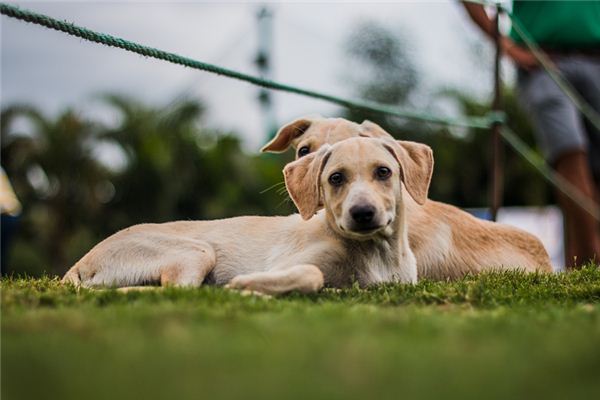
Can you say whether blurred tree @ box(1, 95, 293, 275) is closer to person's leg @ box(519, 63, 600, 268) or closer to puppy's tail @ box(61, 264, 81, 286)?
person's leg @ box(519, 63, 600, 268)

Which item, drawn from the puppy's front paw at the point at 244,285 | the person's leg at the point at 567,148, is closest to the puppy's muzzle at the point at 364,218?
the puppy's front paw at the point at 244,285

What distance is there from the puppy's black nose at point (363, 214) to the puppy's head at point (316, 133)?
50.2 inches

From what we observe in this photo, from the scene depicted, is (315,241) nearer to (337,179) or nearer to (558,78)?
(337,179)

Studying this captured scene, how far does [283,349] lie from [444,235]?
358 cm

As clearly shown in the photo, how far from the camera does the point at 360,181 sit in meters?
4.07

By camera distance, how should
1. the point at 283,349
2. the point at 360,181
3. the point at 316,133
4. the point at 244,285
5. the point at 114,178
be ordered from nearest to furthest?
1. the point at 283,349
2. the point at 244,285
3. the point at 360,181
4. the point at 316,133
5. the point at 114,178

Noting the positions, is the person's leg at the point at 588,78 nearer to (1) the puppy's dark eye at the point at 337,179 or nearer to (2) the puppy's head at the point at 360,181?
(2) the puppy's head at the point at 360,181

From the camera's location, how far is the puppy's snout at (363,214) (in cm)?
382

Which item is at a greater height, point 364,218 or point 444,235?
point 364,218

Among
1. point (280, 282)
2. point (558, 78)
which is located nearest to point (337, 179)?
point (280, 282)

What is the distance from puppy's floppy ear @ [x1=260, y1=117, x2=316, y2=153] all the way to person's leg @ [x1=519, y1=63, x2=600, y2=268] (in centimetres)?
320

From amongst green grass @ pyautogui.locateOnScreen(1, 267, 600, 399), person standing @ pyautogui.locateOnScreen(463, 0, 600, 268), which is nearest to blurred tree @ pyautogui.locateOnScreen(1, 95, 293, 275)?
person standing @ pyautogui.locateOnScreen(463, 0, 600, 268)

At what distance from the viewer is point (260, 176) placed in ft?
65.1

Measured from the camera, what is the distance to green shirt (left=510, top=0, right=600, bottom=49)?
810 cm
